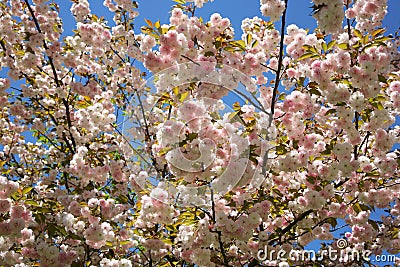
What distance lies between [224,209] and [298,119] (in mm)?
1420

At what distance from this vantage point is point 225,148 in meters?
4.28

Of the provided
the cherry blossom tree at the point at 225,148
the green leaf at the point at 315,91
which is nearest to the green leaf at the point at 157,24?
the cherry blossom tree at the point at 225,148

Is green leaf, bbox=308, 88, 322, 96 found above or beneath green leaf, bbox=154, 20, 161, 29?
beneath

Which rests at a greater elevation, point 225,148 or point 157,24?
point 157,24

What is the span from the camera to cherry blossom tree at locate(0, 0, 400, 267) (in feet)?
13.3

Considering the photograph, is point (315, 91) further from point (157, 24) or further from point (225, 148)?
point (157, 24)

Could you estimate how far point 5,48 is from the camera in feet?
19.8

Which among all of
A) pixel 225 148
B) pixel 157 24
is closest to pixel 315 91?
pixel 225 148

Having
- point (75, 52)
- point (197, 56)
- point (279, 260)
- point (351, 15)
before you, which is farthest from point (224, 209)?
point (75, 52)

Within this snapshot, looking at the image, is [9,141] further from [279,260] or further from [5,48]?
[279,260]

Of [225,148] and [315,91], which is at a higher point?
[315,91]

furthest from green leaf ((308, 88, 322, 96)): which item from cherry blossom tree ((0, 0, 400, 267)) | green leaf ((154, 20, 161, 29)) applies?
green leaf ((154, 20, 161, 29))

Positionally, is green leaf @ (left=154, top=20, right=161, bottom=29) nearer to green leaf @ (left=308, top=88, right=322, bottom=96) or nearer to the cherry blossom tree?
the cherry blossom tree

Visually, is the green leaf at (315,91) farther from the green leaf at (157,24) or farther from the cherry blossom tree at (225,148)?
Answer: the green leaf at (157,24)
